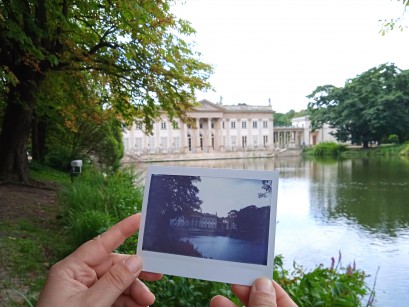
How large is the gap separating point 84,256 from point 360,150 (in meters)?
44.2

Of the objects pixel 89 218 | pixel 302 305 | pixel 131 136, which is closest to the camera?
pixel 302 305

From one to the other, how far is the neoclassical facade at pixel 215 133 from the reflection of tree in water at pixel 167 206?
52.1 m

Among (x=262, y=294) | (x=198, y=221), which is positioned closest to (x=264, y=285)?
(x=262, y=294)

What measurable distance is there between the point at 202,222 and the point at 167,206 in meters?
0.11

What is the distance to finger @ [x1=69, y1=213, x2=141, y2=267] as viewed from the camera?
3.54 ft

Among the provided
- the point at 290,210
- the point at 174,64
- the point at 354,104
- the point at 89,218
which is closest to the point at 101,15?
the point at 174,64

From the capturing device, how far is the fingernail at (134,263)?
100cm

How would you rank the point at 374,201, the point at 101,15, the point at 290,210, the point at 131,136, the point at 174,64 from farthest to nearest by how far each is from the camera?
the point at 131,136, the point at 374,201, the point at 290,210, the point at 174,64, the point at 101,15

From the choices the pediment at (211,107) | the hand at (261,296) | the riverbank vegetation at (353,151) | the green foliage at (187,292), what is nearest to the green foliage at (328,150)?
the riverbank vegetation at (353,151)

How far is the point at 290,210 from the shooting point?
9672 mm

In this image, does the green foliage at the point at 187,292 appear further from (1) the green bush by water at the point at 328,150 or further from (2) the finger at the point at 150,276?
(1) the green bush by water at the point at 328,150

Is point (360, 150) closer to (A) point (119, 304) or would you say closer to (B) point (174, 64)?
(B) point (174, 64)

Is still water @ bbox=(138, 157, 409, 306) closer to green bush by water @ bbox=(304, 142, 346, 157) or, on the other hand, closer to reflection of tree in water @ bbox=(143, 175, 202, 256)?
reflection of tree in water @ bbox=(143, 175, 202, 256)

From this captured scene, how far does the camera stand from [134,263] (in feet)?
3.31
